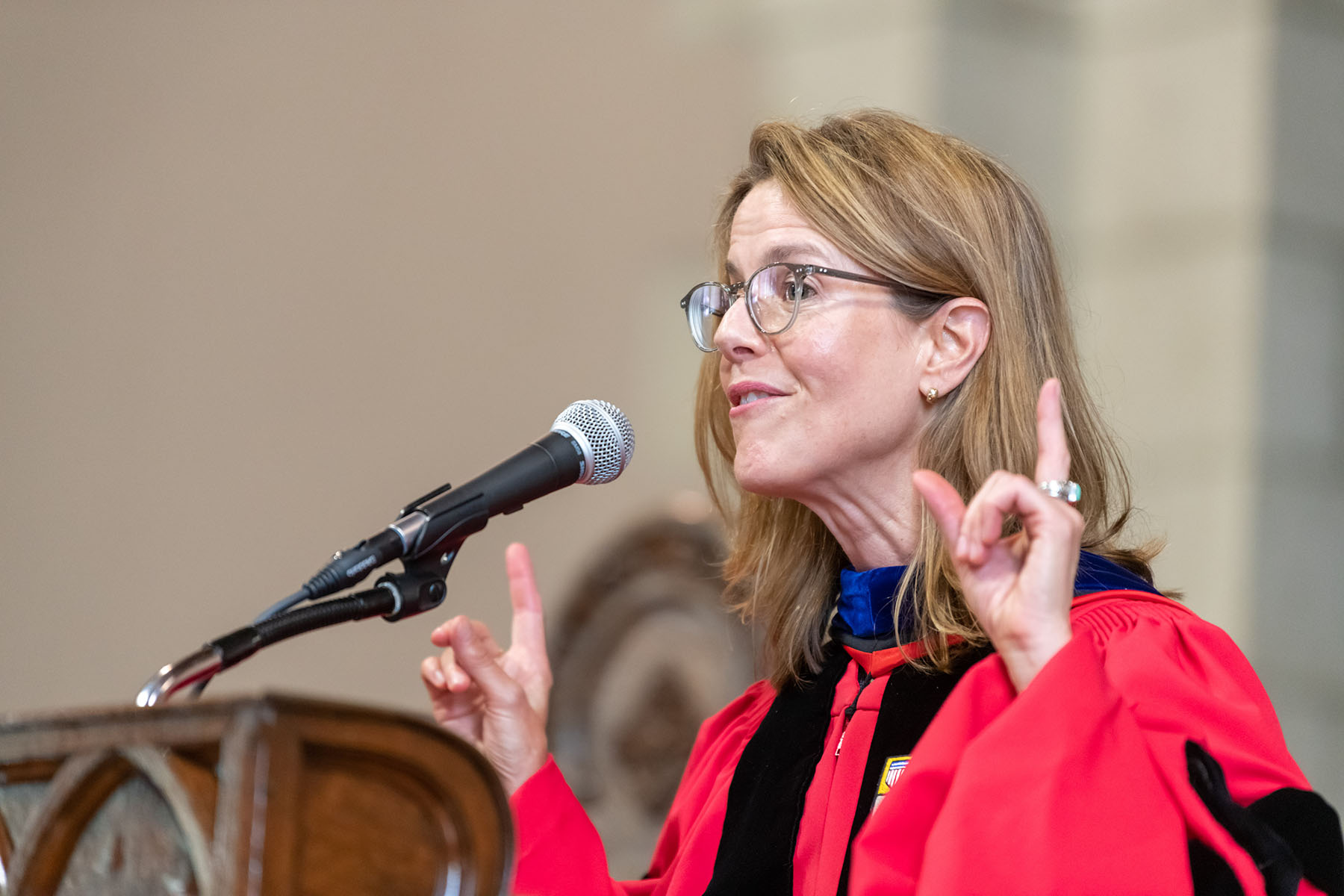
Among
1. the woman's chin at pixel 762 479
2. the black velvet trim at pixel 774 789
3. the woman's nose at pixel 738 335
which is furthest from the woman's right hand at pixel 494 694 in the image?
the woman's nose at pixel 738 335

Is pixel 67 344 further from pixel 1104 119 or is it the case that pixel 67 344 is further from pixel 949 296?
pixel 949 296

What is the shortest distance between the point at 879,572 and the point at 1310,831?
668 millimetres

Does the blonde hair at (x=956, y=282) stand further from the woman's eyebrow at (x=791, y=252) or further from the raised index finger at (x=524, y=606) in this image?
the raised index finger at (x=524, y=606)

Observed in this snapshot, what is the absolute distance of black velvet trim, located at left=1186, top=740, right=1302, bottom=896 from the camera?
1449 millimetres

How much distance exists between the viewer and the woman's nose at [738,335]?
2012 mm

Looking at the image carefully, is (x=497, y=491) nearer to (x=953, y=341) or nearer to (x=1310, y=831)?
(x=953, y=341)

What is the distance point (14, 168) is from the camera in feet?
18.8

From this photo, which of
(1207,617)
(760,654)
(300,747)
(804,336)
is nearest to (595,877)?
(760,654)

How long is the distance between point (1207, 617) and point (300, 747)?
298 cm

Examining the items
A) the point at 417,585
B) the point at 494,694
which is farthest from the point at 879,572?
the point at 417,585

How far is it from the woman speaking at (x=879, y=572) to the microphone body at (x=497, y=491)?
0.29 meters

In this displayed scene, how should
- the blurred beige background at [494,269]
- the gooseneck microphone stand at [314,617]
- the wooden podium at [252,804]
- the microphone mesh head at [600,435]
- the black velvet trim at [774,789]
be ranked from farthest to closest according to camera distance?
the blurred beige background at [494,269]
the black velvet trim at [774,789]
the microphone mesh head at [600,435]
the gooseneck microphone stand at [314,617]
the wooden podium at [252,804]

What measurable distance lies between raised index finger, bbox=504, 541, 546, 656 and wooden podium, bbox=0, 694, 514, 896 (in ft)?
3.31

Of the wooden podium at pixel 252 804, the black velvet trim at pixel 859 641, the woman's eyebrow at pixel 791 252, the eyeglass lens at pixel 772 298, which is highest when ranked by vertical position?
the woman's eyebrow at pixel 791 252
